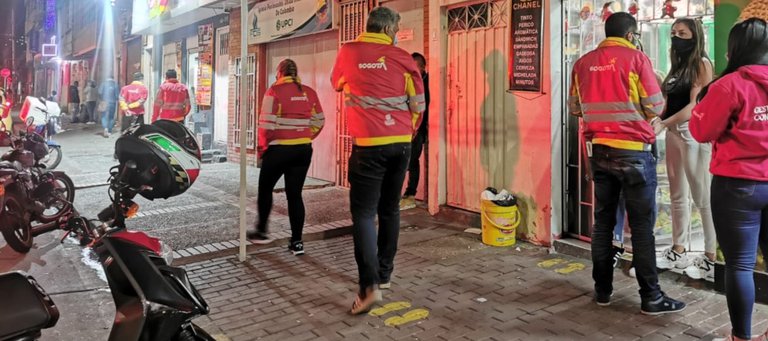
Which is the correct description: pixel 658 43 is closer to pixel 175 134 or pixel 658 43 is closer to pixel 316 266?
pixel 316 266

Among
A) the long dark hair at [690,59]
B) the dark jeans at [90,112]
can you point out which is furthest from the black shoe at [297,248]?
the dark jeans at [90,112]

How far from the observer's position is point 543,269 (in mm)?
5070

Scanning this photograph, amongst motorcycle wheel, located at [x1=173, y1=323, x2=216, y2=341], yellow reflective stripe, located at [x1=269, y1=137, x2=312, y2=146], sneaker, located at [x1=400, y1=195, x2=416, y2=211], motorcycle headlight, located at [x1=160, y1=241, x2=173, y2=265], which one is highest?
yellow reflective stripe, located at [x1=269, y1=137, x2=312, y2=146]

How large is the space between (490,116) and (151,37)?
46.2ft

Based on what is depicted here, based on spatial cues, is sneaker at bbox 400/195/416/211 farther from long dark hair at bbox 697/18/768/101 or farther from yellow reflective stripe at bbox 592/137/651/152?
long dark hair at bbox 697/18/768/101

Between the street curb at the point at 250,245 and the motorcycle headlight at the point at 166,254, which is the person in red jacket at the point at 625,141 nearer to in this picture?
the motorcycle headlight at the point at 166,254

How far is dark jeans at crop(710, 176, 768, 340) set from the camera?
3.04m

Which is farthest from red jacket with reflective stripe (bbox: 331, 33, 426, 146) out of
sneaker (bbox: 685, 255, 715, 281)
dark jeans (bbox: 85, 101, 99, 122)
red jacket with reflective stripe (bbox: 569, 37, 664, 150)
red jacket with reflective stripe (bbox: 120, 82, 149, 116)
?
dark jeans (bbox: 85, 101, 99, 122)

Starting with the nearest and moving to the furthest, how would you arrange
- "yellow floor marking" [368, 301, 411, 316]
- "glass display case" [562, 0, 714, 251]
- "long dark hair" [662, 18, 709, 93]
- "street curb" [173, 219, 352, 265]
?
"yellow floor marking" [368, 301, 411, 316] < "long dark hair" [662, 18, 709, 93] < "glass display case" [562, 0, 714, 251] < "street curb" [173, 219, 352, 265]

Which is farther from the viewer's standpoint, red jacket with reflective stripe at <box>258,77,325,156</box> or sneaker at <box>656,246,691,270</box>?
red jacket with reflective stripe at <box>258,77,325,156</box>

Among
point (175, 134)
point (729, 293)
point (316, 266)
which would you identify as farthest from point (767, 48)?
point (175, 134)

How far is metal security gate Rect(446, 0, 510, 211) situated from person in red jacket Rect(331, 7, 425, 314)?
219 cm

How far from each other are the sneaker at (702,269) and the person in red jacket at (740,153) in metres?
1.37

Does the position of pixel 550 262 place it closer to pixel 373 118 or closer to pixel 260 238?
pixel 373 118
